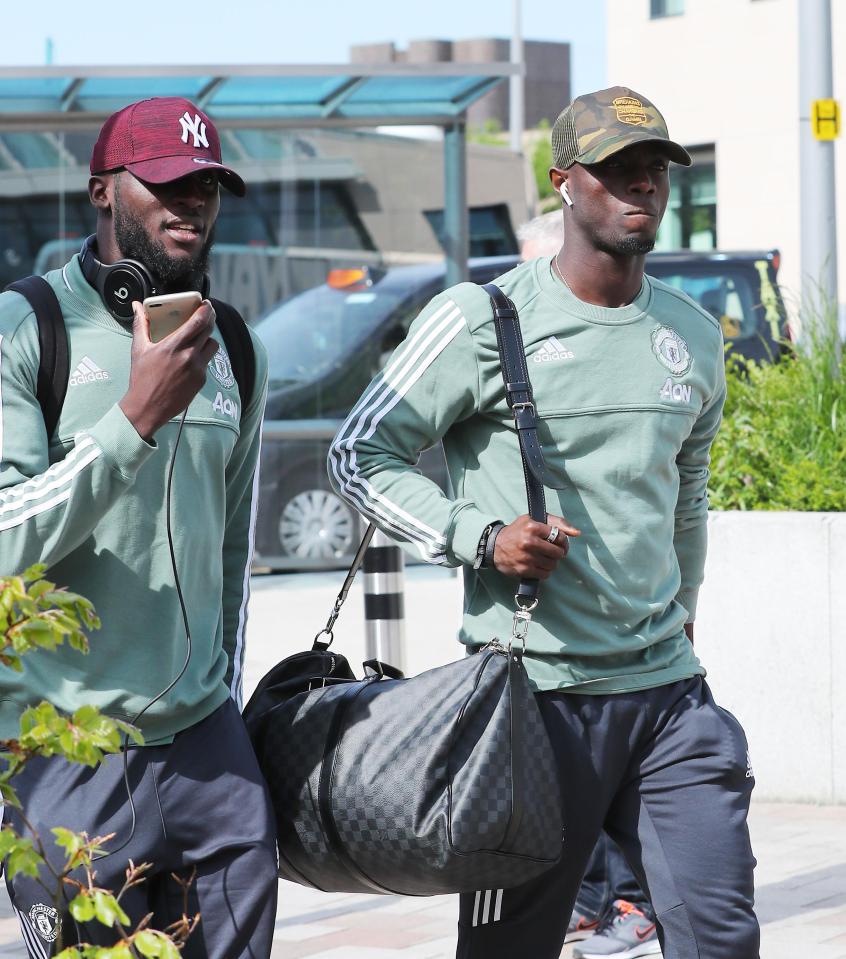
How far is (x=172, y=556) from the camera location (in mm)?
2932

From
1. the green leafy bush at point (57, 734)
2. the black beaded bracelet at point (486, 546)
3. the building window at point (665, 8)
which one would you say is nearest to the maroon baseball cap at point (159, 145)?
the black beaded bracelet at point (486, 546)

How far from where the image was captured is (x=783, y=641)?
6.57 meters

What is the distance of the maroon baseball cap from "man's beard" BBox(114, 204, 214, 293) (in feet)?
0.28

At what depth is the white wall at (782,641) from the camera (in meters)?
6.50

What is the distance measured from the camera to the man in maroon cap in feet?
9.43

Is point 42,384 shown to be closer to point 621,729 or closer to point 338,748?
point 338,748

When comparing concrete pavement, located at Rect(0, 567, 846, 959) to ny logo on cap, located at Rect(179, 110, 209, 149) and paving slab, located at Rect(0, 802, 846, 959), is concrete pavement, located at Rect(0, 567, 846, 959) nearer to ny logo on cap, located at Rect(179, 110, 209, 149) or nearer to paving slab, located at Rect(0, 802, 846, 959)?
paving slab, located at Rect(0, 802, 846, 959)

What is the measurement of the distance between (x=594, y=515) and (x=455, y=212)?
9776 millimetres

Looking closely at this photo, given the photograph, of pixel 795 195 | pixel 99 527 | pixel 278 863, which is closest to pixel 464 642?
pixel 278 863

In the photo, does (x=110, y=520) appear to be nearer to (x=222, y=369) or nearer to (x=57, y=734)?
(x=222, y=369)

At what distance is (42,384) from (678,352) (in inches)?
52.0

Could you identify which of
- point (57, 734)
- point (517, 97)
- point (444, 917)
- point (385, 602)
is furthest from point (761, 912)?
point (517, 97)

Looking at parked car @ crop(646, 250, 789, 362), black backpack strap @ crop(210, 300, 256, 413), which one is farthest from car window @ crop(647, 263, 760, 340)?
black backpack strap @ crop(210, 300, 256, 413)

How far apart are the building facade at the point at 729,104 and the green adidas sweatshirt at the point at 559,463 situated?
911 inches
